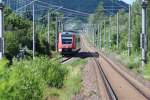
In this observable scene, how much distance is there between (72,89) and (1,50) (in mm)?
4877

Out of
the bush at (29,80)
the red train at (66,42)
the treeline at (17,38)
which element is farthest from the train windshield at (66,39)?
the bush at (29,80)

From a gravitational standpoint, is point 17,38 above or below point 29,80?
above

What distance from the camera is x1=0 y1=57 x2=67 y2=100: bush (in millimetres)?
11367

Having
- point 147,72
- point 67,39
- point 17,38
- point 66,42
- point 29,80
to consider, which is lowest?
point 147,72

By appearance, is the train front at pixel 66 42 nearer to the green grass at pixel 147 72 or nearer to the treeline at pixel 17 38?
the treeline at pixel 17 38

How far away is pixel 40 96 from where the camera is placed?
51.3 ft

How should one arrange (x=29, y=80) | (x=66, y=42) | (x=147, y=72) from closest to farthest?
(x=29, y=80)
(x=147, y=72)
(x=66, y=42)

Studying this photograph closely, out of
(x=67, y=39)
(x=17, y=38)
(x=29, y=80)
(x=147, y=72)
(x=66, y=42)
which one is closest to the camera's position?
(x=29, y=80)

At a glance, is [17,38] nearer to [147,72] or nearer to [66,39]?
[147,72]

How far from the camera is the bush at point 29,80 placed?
11367 millimetres

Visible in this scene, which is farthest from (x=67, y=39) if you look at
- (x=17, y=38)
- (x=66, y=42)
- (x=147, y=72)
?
(x=147, y=72)

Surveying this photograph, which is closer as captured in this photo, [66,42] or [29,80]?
[29,80]

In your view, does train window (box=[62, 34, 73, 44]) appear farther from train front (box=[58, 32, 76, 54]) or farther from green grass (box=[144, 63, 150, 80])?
green grass (box=[144, 63, 150, 80])

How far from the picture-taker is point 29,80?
1564 centimetres
